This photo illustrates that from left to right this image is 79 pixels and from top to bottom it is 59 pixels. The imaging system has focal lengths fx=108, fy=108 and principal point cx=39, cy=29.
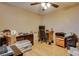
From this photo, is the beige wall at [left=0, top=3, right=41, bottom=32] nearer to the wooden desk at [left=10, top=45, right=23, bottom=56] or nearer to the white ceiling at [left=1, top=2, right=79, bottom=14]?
the white ceiling at [left=1, top=2, right=79, bottom=14]

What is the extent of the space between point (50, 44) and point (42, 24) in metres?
0.36

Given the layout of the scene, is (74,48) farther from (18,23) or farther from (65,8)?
(18,23)

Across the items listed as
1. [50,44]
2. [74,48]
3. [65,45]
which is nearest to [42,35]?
[50,44]

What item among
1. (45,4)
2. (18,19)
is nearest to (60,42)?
(45,4)

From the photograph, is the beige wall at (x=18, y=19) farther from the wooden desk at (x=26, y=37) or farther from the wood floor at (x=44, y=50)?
the wood floor at (x=44, y=50)

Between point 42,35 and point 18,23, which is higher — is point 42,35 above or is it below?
below

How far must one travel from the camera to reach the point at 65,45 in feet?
5.75

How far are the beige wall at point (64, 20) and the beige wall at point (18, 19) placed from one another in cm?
18

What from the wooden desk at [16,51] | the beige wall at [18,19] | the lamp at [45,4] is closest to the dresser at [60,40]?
the beige wall at [18,19]

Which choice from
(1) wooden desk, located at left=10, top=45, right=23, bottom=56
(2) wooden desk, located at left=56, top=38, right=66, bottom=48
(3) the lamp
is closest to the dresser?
(2) wooden desk, located at left=56, top=38, right=66, bottom=48

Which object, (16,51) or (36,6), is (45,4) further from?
(16,51)

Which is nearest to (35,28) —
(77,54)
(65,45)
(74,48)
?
(65,45)

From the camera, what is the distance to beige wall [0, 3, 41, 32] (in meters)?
1.69

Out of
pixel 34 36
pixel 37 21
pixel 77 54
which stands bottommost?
pixel 77 54
